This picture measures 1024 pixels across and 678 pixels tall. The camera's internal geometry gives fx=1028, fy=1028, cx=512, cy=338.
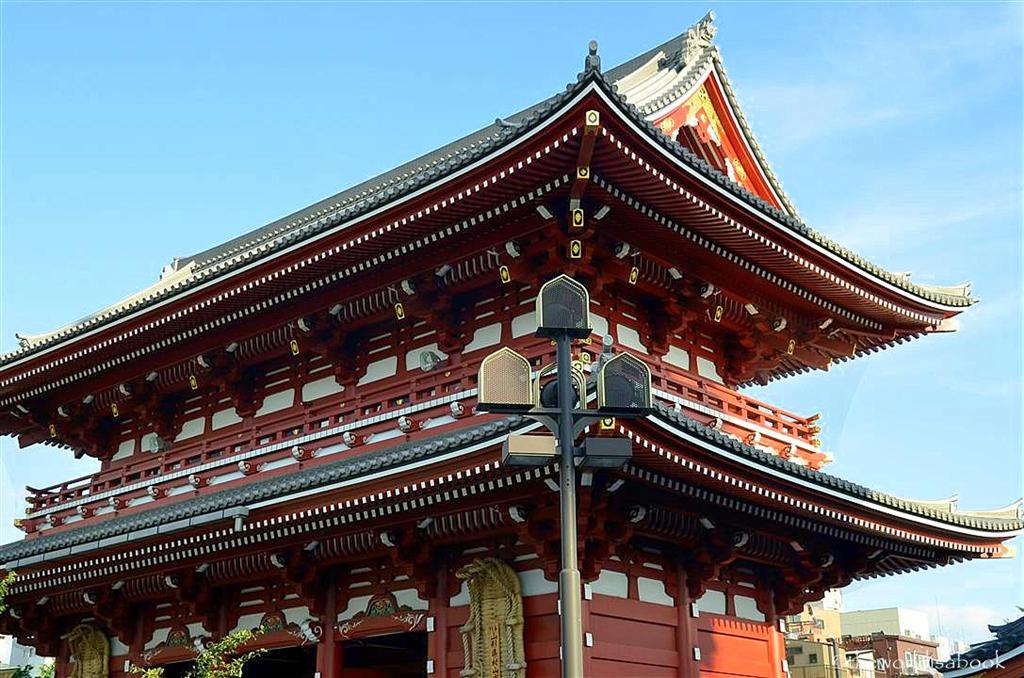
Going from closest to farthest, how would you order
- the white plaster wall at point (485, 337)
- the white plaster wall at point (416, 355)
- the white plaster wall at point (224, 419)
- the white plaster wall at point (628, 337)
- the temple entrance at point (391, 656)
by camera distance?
the white plaster wall at point (485, 337) < the white plaster wall at point (628, 337) < the white plaster wall at point (416, 355) < the temple entrance at point (391, 656) < the white plaster wall at point (224, 419)

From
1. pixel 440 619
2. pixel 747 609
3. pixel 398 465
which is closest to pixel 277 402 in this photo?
pixel 440 619

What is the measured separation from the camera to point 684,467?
12.8 metres

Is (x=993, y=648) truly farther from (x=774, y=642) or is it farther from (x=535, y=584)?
(x=535, y=584)

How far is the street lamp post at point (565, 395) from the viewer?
8172 millimetres

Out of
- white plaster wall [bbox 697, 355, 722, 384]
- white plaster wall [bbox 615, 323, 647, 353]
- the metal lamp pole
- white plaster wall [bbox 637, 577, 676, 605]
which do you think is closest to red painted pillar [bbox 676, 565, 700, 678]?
white plaster wall [bbox 637, 577, 676, 605]

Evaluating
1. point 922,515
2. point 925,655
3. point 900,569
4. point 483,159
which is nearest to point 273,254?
point 483,159

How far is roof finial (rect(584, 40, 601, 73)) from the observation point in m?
12.4

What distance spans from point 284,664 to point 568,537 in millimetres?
14073

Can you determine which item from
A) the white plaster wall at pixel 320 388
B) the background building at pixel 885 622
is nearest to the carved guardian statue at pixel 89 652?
the white plaster wall at pixel 320 388

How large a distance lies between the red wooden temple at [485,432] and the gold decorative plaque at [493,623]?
4 cm

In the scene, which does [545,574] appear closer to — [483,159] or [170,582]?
[483,159]

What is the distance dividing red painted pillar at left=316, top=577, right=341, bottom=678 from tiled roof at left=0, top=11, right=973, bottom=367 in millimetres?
5528

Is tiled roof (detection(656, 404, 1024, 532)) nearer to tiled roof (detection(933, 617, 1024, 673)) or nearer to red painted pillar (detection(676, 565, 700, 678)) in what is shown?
tiled roof (detection(933, 617, 1024, 673))

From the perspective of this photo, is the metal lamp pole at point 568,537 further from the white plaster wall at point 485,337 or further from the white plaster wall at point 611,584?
the white plaster wall at point 485,337
